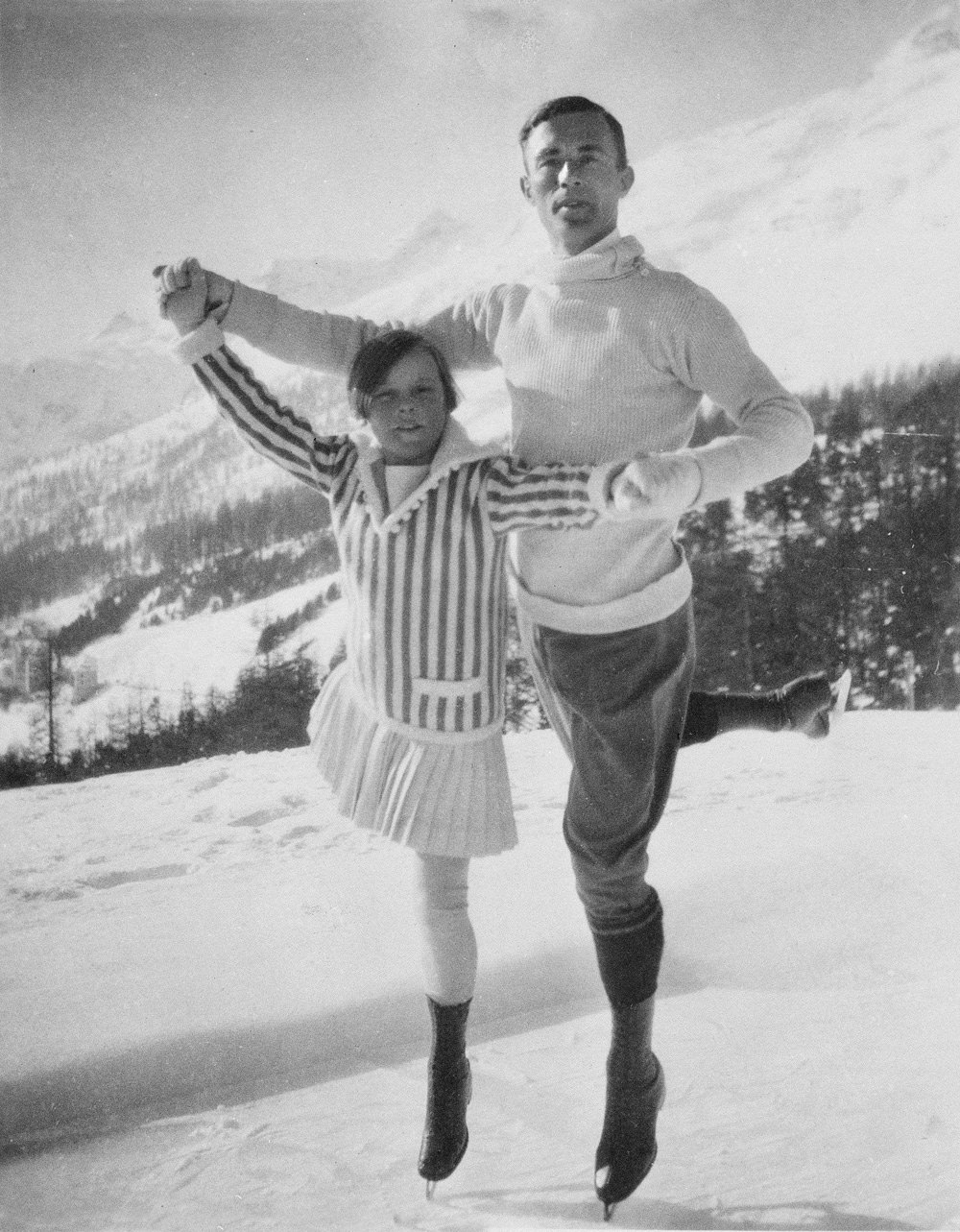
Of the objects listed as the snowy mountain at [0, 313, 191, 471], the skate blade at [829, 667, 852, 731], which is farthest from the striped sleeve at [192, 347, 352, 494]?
the skate blade at [829, 667, 852, 731]

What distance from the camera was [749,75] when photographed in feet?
4.50

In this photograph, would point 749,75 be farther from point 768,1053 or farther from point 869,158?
point 768,1053

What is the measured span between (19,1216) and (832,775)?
1.46m

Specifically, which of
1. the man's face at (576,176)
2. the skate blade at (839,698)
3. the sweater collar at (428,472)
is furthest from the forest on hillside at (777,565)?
the man's face at (576,176)

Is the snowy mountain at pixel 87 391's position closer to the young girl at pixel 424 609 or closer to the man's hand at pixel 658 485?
the young girl at pixel 424 609

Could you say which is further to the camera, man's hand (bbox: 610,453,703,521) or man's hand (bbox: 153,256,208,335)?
man's hand (bbox: 153,256,208,335)

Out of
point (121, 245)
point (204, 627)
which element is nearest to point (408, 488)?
point (121, 245)

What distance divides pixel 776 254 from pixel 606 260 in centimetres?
79

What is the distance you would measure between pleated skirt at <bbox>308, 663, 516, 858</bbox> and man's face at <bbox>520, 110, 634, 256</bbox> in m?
0.57

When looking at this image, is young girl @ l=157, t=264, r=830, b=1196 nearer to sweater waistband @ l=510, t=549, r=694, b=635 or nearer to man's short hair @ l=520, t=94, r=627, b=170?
sweater waistband @ l=510, t=549, r=694, b=635

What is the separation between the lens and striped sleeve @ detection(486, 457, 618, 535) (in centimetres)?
97

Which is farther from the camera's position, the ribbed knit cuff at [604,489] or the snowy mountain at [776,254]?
the snowy mountain at [776,254]

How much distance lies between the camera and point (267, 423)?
110cm

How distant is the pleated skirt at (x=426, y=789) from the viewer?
1.09m
